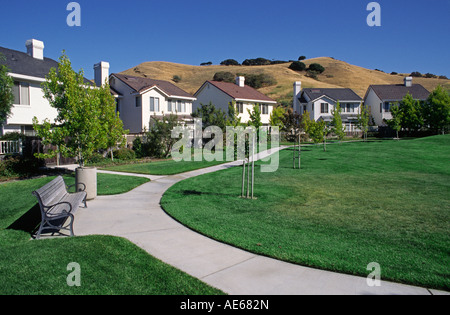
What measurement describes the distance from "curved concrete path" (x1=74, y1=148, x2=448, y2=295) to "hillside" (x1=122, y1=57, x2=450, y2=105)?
278 feet

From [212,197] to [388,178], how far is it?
30.8 feet

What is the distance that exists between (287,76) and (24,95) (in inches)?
3754

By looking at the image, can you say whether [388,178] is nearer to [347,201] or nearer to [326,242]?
[347,201]

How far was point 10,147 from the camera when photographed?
2006 cm

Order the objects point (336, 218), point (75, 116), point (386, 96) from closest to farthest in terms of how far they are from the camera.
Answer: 1. point (336, 218)
2. point (75, 116)
3. point (386, 96)

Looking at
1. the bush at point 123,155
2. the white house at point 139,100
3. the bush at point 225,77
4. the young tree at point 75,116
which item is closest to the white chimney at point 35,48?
the white house at point 139,100

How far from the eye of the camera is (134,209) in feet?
31.7

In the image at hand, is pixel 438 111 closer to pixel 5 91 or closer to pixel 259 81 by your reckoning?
pixel 5 91

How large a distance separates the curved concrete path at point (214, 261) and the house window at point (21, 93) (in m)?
18.5

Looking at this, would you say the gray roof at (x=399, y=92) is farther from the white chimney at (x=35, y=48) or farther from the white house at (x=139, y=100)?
the white chimney at (x=35, y=48)

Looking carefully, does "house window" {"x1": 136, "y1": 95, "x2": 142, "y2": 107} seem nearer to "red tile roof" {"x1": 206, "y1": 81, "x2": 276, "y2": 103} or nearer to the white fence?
"red tile roof" {"x1": 206, "y1": 81, "x2": 276, "y2": 103}

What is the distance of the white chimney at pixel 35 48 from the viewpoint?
1102 inches

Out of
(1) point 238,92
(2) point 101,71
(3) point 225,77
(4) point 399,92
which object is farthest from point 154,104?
(3) point 225,77
